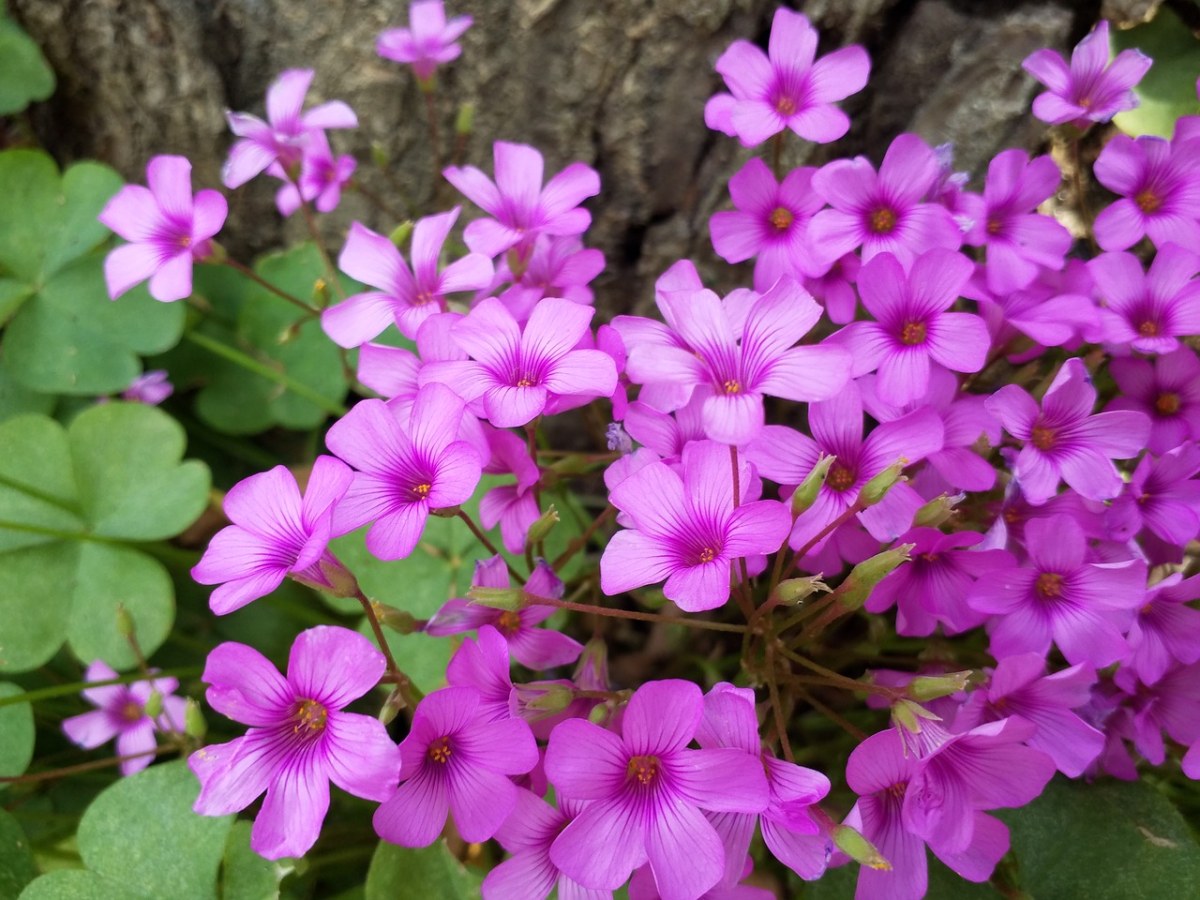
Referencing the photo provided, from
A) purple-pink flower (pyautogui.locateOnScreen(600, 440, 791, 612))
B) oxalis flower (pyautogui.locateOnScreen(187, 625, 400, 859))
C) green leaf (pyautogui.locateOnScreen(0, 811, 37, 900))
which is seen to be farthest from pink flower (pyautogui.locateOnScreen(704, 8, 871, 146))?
green leaf (pyautogui.locateOnScreen(0, 811, 37, 900))

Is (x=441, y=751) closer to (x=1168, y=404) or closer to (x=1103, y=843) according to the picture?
(x=1103, y=843)

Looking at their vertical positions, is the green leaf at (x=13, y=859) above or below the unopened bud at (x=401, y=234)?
below

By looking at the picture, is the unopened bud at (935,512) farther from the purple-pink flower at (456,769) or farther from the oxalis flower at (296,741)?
the oxalis flower at (296,741)

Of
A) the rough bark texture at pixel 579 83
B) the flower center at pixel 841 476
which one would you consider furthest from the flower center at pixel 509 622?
the rough bark texture at pixel 579 83

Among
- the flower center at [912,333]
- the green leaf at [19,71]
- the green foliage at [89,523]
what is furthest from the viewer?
the green leaf at [19,71]

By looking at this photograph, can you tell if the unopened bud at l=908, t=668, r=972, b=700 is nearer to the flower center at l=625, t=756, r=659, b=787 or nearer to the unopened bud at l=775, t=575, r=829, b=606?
the unopened bud at l=775, t=575, r=829, b=606

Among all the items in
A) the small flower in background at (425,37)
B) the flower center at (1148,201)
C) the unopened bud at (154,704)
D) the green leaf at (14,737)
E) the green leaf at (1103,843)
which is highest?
the small flower in background at (425,37)
